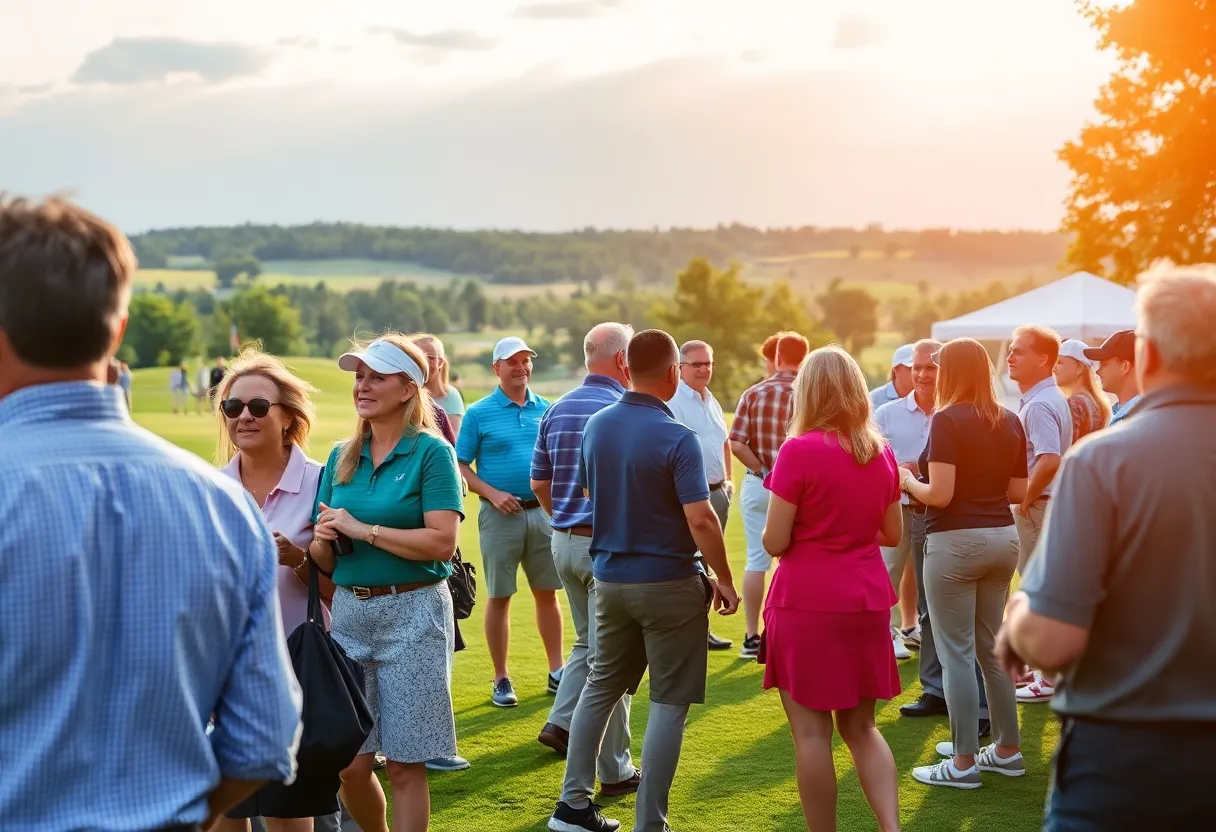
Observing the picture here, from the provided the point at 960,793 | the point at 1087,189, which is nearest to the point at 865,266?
the point at 1087,189

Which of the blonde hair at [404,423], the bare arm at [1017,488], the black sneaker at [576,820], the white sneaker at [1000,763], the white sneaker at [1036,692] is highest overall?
the blonde hair at [404,423]

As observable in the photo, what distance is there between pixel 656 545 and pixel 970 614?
181 centimetres

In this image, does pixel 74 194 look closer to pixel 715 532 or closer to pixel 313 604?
pixel 313 604

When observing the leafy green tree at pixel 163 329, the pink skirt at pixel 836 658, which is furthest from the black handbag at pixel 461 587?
the leafy green tree at pixel 163 329

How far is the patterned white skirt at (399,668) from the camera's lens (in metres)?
4.35

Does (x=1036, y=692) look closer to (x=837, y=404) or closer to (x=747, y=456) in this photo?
(x=747, y=456)

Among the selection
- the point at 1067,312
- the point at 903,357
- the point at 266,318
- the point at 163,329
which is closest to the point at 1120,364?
the point at 903,357

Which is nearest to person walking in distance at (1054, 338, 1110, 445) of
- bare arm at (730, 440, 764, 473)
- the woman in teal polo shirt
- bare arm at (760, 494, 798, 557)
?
bare arm at (730, 440, 764, 473)

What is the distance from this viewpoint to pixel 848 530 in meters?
4.50

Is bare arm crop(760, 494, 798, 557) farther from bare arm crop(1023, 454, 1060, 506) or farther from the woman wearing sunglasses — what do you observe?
bare arm crop(1023, 454, 1060, 506)

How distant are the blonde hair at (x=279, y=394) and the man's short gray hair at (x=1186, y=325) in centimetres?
287

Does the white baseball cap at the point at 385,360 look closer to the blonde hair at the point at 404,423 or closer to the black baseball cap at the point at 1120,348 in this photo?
the blonde hair at the point at 404,423

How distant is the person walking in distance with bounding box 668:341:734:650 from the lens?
27.7 ft

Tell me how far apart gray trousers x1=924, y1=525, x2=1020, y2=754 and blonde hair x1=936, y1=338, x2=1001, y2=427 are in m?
0.57
